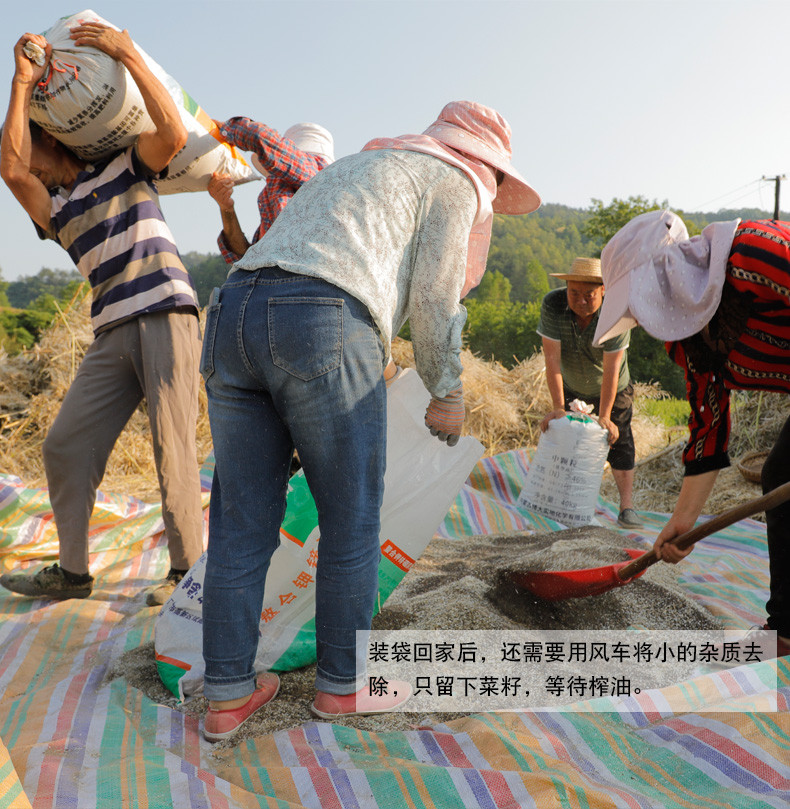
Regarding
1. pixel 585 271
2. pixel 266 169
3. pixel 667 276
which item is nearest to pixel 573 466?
pixel 585 271

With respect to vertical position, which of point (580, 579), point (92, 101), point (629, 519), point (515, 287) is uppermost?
point (92, 101)

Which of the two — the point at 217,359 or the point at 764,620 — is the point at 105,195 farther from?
the point at 764,620

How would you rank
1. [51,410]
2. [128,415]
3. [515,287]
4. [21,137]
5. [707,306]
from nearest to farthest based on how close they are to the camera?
[707,306]
[21,137]
[128,415]
[51,410]
[515,287]

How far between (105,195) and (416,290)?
124cm

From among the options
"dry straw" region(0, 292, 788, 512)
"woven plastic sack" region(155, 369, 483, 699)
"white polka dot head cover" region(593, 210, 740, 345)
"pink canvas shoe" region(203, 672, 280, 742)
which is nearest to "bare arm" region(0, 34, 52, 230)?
"woven plastic sack" region(155, 369, 483, 699)

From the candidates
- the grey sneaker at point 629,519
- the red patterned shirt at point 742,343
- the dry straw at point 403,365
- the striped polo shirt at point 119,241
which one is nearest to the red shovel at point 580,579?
the red patterned shirt at point 742,343

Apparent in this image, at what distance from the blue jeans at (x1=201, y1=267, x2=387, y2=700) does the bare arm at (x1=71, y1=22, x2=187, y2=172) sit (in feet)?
3.11

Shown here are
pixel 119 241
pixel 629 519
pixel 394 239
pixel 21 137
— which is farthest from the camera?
pixel 629 519

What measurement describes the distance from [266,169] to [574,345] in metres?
1.97

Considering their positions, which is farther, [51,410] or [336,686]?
[51,410]

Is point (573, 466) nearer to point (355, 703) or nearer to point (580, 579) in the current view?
point (580, 579)

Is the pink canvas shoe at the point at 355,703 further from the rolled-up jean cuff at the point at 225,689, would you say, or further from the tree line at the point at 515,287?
the tree line at the point at 515,287

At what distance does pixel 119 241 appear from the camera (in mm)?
2012

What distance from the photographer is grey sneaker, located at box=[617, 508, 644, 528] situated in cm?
341
